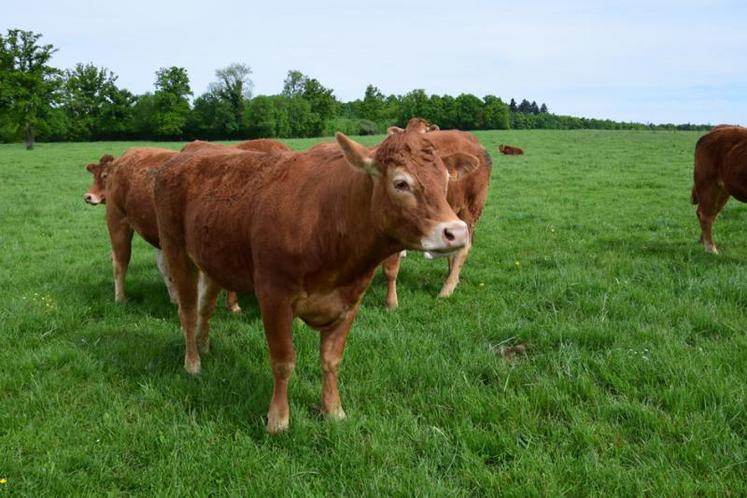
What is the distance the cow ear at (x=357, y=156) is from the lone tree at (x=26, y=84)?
48347mm

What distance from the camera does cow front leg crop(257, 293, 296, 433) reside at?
374 centimetres

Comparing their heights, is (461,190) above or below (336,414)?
above

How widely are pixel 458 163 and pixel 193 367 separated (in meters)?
2.80

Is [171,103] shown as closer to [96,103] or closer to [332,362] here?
[96,103]

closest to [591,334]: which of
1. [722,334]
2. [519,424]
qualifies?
[722,334]

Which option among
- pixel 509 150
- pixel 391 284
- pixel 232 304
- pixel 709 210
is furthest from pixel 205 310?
pixel 509 150

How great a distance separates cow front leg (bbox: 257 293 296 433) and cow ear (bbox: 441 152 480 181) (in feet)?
4.66

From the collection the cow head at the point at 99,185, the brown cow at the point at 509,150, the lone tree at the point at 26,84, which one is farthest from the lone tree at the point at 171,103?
the cow head at the point at 99,185

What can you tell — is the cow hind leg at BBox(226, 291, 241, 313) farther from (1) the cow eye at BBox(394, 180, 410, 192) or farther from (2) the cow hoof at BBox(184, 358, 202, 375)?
(1) the cow eye at BBox(394, 180, 410, 192)

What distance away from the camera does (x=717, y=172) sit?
28.6ft

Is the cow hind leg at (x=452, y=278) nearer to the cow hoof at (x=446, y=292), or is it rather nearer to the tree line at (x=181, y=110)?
the cow hoof at (x=446, y=292)

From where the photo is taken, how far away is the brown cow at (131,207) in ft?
20.7

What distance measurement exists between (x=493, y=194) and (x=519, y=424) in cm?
1374

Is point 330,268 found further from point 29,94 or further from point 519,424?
point 29,94
